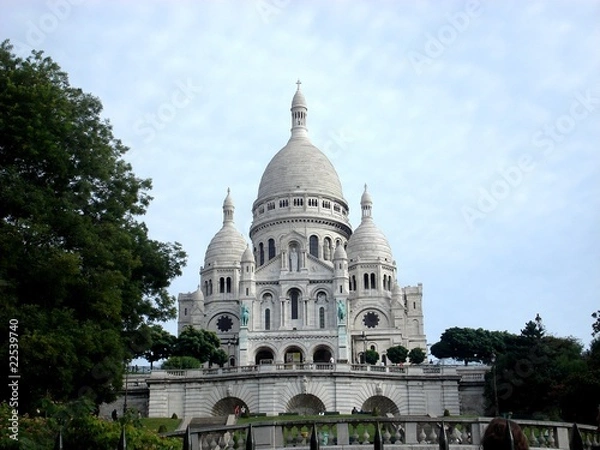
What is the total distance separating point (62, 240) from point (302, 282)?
55.1m

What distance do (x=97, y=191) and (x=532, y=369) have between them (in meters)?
27.9

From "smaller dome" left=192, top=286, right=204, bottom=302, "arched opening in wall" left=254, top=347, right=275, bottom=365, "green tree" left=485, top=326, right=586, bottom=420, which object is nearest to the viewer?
"green tree" left=485, top=326, right=586, bottom=420

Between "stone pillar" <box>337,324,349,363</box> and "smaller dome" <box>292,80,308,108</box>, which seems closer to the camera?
"stone pillar" <box>337,324,349,363</box>

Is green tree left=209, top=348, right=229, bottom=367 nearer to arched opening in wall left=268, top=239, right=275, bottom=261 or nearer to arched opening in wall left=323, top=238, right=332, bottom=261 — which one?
arched opening in wall left=268, top=239, right=275, bottom=261

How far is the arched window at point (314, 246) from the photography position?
290ft

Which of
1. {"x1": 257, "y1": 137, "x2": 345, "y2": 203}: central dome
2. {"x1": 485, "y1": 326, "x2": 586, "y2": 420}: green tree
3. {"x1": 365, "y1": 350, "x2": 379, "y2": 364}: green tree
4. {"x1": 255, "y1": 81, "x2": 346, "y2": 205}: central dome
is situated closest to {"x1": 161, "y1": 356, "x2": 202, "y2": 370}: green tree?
{"x1": 365, "y1": 350, "x2": 379, "y2": 364}: green tree

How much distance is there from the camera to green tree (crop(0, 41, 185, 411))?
965 inches

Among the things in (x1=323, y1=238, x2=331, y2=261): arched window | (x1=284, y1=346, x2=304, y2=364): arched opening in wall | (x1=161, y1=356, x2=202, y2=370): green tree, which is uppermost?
(x1=323, y1=238, x2=331, y2=261): arched window

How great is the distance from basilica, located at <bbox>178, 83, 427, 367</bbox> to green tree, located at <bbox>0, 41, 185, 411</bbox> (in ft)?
150

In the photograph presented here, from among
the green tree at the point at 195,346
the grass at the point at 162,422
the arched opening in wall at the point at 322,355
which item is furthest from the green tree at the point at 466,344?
the grass at the point at 162,422

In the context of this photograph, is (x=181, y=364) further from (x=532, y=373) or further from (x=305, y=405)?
(x=532, y=373)

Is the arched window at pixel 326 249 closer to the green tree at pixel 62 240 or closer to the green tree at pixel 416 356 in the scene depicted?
the green tree at pixel 416 356

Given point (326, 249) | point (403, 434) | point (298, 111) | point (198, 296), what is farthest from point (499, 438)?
point (298, 111)

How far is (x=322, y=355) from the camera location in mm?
78062
